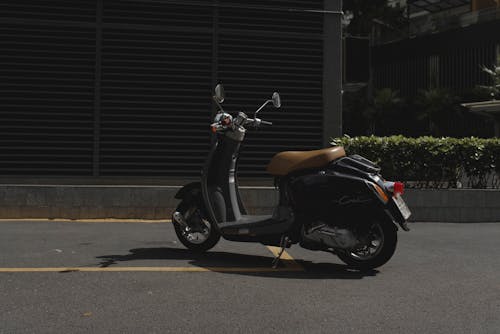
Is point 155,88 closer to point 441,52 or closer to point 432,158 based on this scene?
point 432,158

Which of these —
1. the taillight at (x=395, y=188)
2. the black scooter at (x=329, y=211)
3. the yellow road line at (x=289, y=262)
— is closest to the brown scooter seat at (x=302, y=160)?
the black scooter at (x=329, y=211)

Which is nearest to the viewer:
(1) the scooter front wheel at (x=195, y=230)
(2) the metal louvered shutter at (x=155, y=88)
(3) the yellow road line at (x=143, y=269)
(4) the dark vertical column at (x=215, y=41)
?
(3) the yellow road line at (x=143, y=269)

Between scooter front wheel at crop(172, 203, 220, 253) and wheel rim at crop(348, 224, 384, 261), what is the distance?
1.61m

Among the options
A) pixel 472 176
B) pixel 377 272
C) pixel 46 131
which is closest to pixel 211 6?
pixel 46 131

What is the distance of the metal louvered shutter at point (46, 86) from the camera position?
397 inches

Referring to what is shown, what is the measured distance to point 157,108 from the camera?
10.6m

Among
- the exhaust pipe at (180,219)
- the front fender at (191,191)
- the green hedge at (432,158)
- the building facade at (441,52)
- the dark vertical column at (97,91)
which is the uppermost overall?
the building facade at (441,52)

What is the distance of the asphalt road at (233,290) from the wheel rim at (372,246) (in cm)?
17

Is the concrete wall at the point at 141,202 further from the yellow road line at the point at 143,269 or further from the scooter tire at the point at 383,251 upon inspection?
the scooter tire at the point at 383,251

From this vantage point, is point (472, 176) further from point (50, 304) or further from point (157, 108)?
point (50, 304)

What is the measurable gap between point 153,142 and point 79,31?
257 centimetres

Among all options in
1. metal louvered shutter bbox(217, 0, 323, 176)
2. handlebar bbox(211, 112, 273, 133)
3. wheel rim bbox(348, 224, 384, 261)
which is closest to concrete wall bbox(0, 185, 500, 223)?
metal louvered shutter bbox(217, 0, 323, 176)

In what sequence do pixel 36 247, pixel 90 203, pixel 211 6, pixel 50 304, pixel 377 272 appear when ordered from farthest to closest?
pixel 211 6, pixel 90 203, pixel 36 247, pixel 377 272, pixel 50 304

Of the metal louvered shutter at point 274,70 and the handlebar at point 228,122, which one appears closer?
the handlebar at point 228,122
